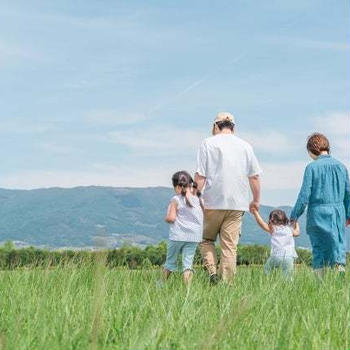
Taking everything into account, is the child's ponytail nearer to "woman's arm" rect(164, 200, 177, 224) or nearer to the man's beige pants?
"woman's arm" rect(164, 200, 177, 224)

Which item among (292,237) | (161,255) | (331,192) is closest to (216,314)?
(331,192)

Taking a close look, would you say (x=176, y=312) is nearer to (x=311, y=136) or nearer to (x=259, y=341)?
(x=259, y=341)

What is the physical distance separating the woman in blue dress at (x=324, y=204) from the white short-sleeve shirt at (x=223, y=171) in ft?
2.24

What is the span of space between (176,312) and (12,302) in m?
1.15

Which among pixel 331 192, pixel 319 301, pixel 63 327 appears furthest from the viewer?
pixel 331 192

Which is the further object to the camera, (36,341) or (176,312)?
(176,312)

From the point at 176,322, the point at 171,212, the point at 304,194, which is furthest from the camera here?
the point at 171,212

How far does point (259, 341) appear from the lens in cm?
407

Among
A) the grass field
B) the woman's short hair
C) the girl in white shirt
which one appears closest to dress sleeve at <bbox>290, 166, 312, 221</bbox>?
the woman's short hair

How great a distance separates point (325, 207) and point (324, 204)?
0.13 feet

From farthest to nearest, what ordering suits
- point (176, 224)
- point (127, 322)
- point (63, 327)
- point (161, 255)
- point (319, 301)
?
1. point (161, 255)
2. point (176, 224)
3. point (319, 301)
4. point (127, 322)
5. point (63, 327)

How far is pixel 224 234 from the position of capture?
9.05m

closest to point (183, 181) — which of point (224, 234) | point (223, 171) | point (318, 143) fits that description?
point (223, 171)

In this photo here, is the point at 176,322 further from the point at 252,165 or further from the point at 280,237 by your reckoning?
the point at 280,237
